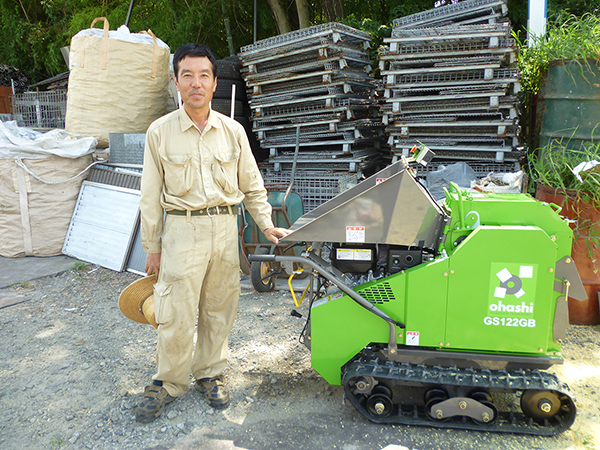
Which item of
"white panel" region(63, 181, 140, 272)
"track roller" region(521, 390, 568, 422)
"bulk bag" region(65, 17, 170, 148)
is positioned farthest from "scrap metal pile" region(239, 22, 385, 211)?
"track roller" region(521, 390, 568, 422)

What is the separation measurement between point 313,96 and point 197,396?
4.18m

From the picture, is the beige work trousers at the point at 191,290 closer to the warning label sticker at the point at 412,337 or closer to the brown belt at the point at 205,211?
the brown belt at the point at 205,211

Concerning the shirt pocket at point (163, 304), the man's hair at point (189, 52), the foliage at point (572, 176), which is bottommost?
the shirt pocket at point (163, 304)

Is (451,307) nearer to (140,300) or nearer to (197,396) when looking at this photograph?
(197,396)

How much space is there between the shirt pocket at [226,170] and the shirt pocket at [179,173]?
153 mm

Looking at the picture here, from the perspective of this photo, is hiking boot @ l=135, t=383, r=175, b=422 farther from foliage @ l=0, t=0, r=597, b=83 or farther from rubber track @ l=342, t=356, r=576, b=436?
foliage @ l=0, t=0, r=597, b=83

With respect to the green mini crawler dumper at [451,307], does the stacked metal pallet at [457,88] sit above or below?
above

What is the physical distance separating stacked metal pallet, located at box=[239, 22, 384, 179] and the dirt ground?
255 centimetres

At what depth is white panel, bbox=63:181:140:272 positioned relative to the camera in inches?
215

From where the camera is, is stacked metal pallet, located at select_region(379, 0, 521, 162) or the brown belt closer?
the brown belt

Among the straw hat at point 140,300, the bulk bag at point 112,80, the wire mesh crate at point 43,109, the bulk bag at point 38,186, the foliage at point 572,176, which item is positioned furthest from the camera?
the wire mesh crate at point 43,109

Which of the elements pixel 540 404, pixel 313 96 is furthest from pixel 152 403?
pixel 313 96

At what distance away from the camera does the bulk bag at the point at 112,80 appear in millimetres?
5816

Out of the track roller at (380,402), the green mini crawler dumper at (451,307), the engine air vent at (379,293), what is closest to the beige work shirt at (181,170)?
the green mini crawler dumper at (451,307)
